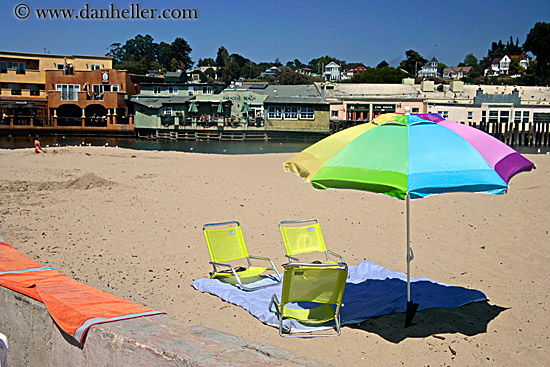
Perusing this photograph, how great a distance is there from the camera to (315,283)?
514cm

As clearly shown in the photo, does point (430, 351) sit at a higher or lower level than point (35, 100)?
lower

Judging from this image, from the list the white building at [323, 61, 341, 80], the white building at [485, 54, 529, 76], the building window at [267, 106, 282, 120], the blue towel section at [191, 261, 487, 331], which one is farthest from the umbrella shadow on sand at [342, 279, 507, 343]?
the white building at [323, 61, 341, 80]

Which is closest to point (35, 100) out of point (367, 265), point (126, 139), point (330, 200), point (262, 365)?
point (126, 139)

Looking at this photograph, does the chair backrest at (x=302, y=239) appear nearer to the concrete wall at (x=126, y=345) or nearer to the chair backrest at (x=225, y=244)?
the chair backrest at (x=225, y=244)

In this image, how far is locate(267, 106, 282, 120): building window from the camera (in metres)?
57.6

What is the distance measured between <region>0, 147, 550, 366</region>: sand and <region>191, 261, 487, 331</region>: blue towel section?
0.45 ft

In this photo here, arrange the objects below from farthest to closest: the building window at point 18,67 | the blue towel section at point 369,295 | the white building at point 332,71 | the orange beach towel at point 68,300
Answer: the white building at point 332,71 < the building window at point 18,67 < the blue towel section at point 369,295 < the orange beach towel at point 68,300

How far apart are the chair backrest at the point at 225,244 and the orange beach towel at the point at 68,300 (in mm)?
2960

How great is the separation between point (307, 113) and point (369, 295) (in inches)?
2015

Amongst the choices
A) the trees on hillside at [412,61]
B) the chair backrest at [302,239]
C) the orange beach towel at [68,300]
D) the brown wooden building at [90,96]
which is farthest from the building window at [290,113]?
the trees on hillside at [412,61]

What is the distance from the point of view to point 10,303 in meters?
3.45

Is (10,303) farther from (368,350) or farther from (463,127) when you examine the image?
(463,127)

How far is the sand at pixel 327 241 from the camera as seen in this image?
5.21 m

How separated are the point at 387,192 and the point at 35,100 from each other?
62731 mm
